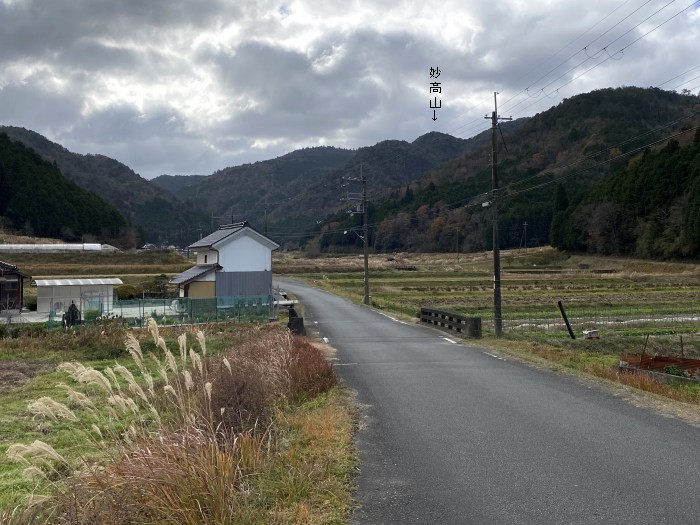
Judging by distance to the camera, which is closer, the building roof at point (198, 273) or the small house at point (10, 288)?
the small house at point (10, 288)

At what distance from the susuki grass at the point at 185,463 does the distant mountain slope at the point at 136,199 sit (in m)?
162

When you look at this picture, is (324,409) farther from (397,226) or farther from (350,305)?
(397,226)

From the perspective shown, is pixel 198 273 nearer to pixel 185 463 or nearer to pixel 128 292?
pixel 128 292

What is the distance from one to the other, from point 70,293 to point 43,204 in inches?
2961

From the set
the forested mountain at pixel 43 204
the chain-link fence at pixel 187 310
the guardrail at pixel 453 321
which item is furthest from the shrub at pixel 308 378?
the forested mountain at pixel 43 204

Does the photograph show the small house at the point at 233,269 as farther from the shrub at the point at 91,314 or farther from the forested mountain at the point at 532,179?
the forested mountain at the point at 532,179

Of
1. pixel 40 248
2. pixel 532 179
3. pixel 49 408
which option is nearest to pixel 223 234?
pixel 49 408

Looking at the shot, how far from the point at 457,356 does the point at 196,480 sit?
44.7ft

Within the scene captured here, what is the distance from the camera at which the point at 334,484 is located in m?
6.05

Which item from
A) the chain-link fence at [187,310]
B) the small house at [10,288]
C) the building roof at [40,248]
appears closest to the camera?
the chain-link fence at [187,310]

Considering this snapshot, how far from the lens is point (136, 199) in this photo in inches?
7333

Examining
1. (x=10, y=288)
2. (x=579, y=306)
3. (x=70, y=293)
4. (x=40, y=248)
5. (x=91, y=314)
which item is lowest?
(x=579, y=306)

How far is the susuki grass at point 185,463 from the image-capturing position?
4.44 m

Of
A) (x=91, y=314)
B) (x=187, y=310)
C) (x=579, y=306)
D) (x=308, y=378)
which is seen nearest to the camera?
(x=308, y=378)
